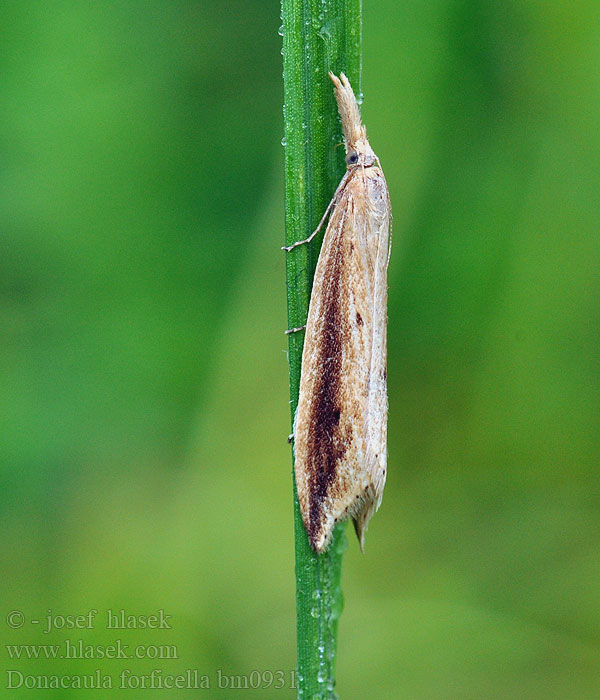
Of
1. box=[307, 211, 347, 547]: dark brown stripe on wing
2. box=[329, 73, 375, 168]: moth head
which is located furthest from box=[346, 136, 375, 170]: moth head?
box=[307, 211, 347, 547]: dark brown stripe on wing

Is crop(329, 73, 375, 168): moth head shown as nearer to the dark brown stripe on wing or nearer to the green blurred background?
the dark brown stripe on wing

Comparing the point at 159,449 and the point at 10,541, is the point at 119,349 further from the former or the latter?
the point at 10,541

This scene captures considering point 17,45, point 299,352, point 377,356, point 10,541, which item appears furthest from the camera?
point 17,45

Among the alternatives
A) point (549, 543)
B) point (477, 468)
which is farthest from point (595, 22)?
point (549, 543)

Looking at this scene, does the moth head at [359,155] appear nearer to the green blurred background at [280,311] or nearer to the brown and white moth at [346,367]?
the brown and white moth at [346,367]

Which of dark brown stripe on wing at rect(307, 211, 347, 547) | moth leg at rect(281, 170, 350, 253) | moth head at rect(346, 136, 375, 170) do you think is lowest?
dark brown stripe on wing at rect(307, 211, 347, 547)

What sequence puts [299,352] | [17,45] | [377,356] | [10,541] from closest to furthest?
[299,352]
[377,356]
[10,541]
[17,45]
